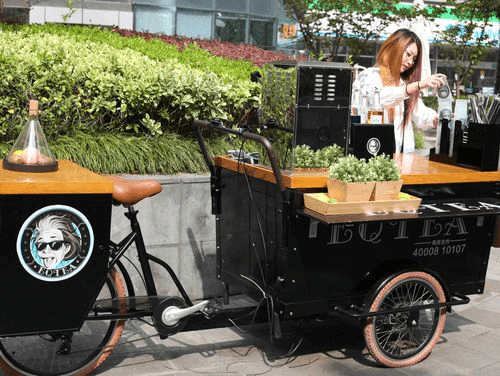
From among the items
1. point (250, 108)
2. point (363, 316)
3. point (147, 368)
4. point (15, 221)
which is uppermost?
point (250, 108)

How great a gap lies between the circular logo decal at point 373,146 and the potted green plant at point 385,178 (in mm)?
315

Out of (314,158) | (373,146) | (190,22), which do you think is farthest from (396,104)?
(190,22)

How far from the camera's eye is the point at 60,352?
189 inches

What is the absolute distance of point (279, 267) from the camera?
5.01 metres

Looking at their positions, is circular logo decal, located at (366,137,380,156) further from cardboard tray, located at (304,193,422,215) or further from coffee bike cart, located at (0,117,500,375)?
cardboard tray, located at (304,193,422,215)

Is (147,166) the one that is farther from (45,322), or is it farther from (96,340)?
(45,322)

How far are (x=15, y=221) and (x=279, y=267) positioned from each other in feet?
5.36

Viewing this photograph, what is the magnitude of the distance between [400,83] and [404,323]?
202 centimetres

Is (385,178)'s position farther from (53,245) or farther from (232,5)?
(232,5)

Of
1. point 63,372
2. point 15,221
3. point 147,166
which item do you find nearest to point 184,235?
point 147,166

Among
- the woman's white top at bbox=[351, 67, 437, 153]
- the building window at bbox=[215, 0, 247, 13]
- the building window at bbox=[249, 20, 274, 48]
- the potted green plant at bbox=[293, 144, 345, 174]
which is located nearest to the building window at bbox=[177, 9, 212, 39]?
the building window at bbox=[215, 0, 247, 13]

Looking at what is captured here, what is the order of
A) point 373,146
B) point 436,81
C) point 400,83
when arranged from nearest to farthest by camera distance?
point 373,146, point 436,81, point 400,83

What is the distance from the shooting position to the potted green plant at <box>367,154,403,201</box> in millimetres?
4887

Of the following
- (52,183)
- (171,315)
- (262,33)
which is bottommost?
(171,315)
